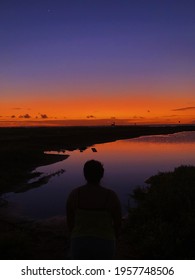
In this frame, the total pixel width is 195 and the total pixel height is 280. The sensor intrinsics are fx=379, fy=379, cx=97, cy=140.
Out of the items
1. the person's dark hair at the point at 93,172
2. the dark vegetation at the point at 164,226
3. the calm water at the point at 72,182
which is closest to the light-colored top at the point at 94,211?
the person's dark hair at the point at 93,172

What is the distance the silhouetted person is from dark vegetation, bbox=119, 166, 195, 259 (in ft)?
15.1

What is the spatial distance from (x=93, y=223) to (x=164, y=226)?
568 centimetres

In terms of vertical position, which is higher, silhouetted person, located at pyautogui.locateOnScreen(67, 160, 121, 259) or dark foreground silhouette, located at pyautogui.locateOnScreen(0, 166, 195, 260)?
silhouetted person, located at pyautogui.locateOnScreen(67, 160, 121, 259)

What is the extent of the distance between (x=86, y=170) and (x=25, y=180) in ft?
65.1

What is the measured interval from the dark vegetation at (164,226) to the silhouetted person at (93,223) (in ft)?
15.1

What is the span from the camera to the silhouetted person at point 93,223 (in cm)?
458

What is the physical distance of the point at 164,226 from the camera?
32.3 feet

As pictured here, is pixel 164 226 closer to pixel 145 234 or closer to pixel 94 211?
pixel 145 234

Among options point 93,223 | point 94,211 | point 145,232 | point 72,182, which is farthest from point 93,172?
point 72,182

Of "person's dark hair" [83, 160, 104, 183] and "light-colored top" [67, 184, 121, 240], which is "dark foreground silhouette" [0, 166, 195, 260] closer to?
"light-colored top" [67, 184, 121, 240]

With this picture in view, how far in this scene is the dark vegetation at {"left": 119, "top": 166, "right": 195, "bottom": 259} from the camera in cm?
895

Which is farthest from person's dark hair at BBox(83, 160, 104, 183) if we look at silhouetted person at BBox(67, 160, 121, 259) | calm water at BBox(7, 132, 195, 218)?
calm water at BBox(7, 132, 195, 218)

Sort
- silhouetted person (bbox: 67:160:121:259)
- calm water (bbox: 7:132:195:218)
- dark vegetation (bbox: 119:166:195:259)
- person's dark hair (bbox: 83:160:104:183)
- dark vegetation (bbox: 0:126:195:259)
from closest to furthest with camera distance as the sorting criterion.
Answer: silhouetted person (bbox: 67:160:121:259) < person's dark hair (bbox: 83:160:104:183) < dark vegetation (bbox: 119:166:195:259) < dark vegetation (bbox: 0:126:195:259) < calm water (bbox: 7:132:195:218)
